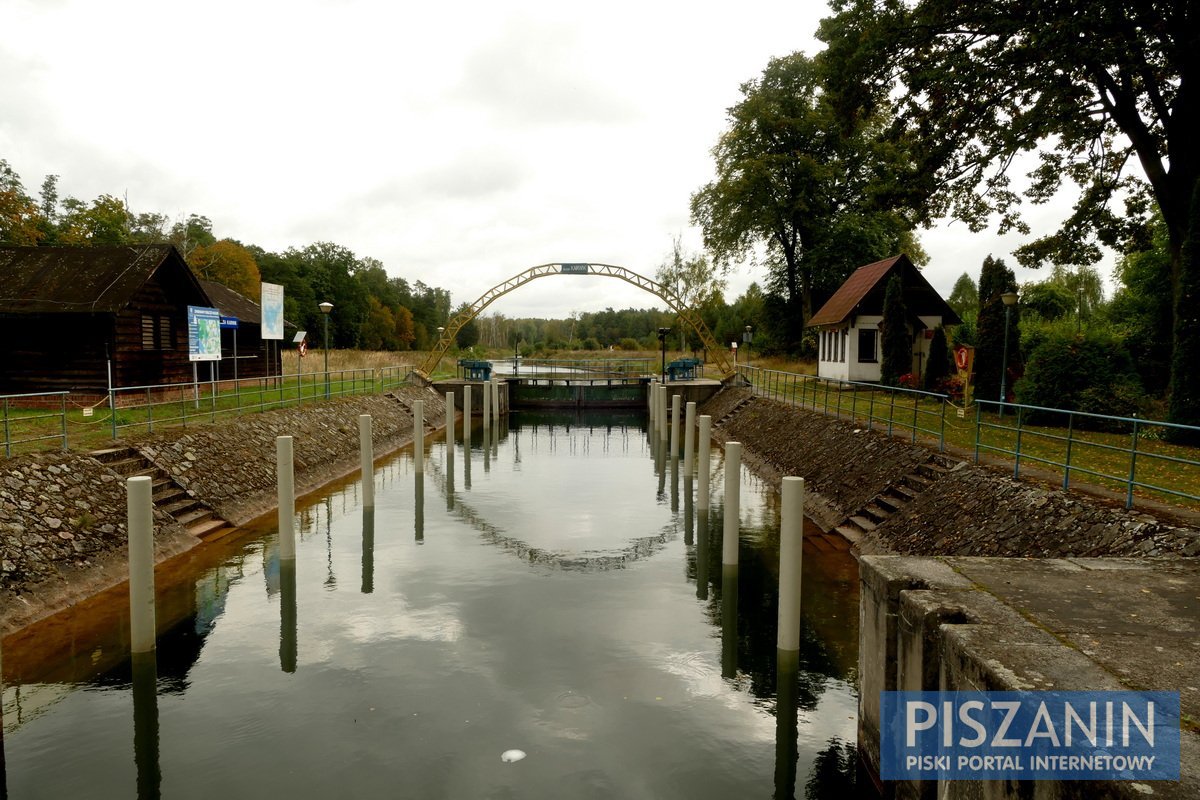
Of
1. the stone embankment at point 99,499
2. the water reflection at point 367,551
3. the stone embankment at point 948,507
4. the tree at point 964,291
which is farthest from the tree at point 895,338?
the tree at point 964,291

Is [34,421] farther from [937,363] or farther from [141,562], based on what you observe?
[937,363]

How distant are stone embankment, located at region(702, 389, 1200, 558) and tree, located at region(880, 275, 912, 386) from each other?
7.69 m

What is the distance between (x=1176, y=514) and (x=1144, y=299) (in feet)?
96.8

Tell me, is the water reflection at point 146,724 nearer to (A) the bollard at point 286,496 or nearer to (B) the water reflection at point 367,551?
(A) the bollard at point 286,496

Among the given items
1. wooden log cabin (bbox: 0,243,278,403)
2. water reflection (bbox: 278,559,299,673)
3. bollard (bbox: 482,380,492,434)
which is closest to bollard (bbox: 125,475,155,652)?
water reflection (bbox: 278,559,299,673)

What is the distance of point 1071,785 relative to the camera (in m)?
3.88

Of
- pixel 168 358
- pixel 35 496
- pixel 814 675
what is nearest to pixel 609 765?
pixel 814 675

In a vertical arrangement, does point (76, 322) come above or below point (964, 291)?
below

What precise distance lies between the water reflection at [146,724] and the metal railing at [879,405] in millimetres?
14129

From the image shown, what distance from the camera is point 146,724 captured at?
27.4 ft

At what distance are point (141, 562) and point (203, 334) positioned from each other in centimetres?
1307

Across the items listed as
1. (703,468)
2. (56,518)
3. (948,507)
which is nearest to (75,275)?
(56,518)

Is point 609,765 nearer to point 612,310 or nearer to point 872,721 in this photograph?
point 872,721

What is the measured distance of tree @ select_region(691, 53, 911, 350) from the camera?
44656 millimetres
